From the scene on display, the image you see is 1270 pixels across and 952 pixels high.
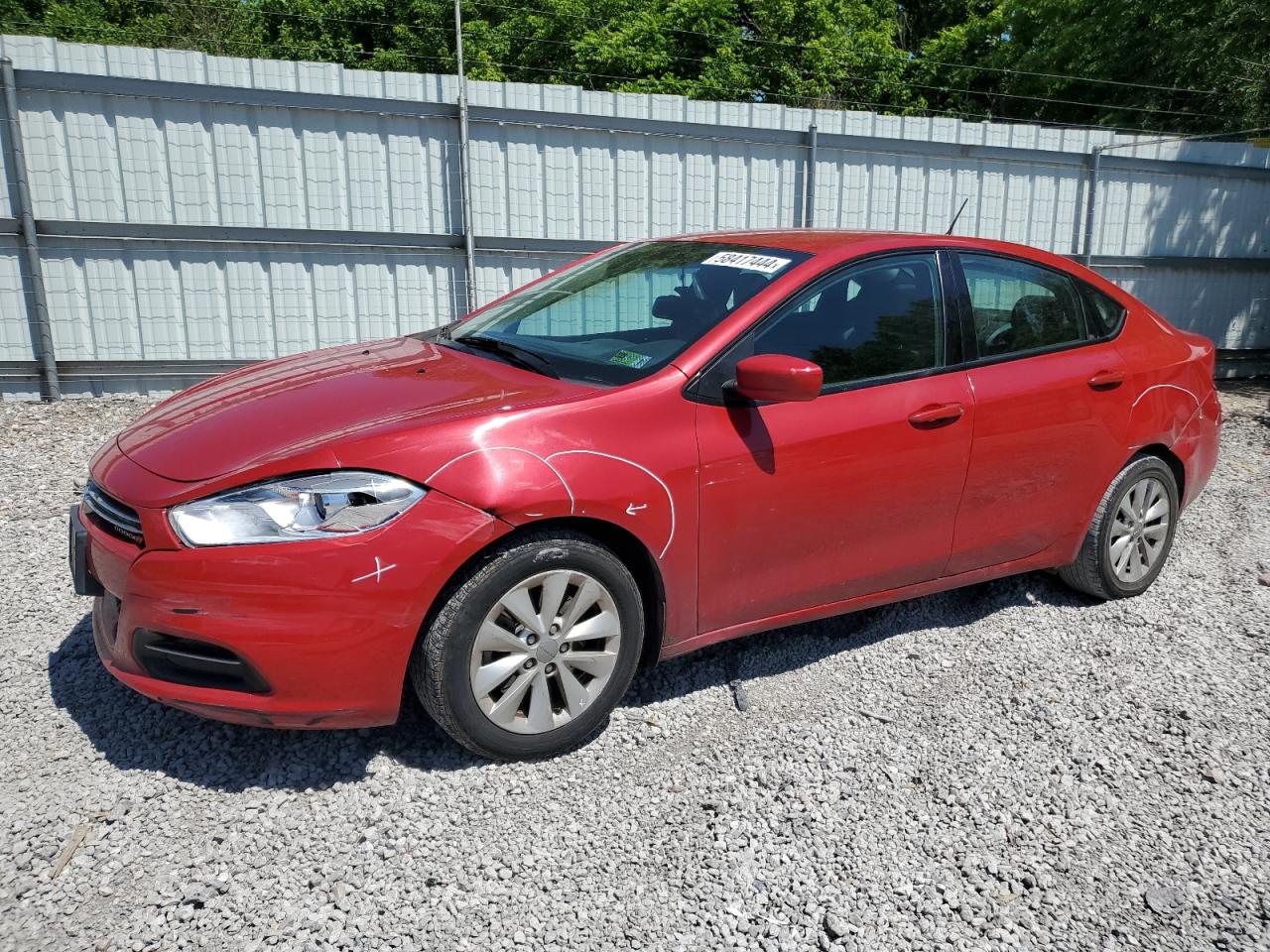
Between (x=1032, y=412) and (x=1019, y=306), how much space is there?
0.48m

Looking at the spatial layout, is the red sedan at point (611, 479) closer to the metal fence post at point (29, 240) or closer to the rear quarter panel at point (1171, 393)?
the rear quarter panel at point (1171, 393)

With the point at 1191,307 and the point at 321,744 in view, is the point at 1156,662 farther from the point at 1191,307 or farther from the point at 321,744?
the point at 1191,307

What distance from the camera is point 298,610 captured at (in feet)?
8.73

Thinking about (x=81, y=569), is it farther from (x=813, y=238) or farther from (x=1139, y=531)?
(x=1139, y=531)

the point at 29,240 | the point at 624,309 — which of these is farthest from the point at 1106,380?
the point at 29,240

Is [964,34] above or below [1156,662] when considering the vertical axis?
above

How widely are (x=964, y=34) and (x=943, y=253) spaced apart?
86.5 feet

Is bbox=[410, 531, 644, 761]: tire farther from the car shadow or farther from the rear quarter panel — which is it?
the rear quarter panel

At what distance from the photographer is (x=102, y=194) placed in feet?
25.1

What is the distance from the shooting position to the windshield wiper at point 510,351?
11.1 ft

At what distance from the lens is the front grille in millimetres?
2781

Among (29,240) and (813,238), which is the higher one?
(813,238)

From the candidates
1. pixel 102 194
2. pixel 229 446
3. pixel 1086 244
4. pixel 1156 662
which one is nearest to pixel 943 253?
pixel 1156 662

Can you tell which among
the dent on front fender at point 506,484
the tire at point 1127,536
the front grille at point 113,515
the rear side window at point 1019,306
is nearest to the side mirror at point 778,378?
the dent on front fender at point 506,484
